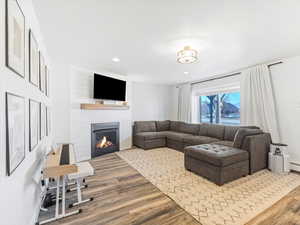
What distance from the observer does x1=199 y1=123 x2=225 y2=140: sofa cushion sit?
4.13 m

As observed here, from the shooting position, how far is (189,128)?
5160mm

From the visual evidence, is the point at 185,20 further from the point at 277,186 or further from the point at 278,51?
the point at 277,186

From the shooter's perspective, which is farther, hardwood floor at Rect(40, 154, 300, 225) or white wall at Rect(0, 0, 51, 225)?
hardwood floor at Rect(40, 154, 300, 225)

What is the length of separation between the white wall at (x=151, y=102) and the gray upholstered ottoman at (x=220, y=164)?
11.2 feet

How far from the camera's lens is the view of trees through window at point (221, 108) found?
14.7 feet

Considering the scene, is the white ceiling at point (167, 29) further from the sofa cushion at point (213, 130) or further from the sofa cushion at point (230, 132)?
the sofa cushion at point (213, 130)

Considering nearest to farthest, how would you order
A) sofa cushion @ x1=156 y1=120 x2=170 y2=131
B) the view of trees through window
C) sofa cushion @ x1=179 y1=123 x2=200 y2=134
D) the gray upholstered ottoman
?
the gray upholstered ottoman → the view of trees through window → sofa cushion @ x1=179 y1=123 x2=200 y2=134 → sofa cushion @ x1=156 y1=120 x2=170 y2=131

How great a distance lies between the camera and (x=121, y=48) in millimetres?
2664

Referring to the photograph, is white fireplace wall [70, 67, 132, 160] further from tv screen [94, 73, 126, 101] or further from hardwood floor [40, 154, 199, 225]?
hardwood floor [40, 154, 199, 225]

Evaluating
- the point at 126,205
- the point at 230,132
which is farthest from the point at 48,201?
the point at 230,132

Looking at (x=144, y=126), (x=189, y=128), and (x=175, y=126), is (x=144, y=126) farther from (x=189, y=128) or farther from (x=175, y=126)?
(x=189, y=128)

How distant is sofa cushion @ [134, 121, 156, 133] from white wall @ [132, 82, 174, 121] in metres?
0.54

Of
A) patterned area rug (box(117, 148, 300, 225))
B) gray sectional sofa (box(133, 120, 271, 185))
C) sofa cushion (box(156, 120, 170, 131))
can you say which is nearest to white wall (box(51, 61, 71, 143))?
patterned area rug (box(117, 148, 300, 225))

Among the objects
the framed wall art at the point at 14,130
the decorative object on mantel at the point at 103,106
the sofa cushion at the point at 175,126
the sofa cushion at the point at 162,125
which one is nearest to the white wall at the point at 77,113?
the decorative object on mantel at the point at 103,106
